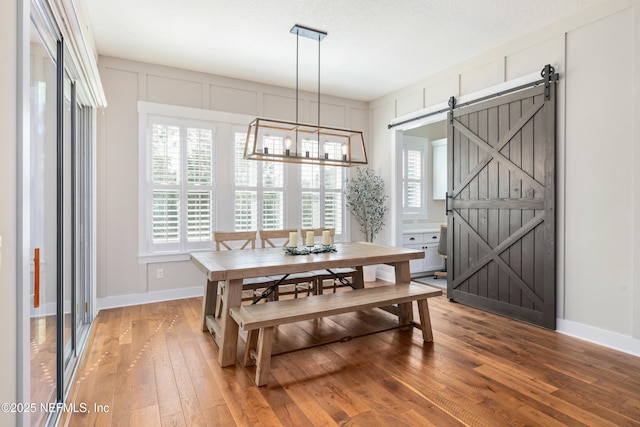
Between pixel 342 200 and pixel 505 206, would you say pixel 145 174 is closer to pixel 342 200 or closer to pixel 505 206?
pixel 342 200

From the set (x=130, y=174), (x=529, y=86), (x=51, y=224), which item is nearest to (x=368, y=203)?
(x=529, y=86)

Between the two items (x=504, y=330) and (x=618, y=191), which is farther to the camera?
(x=504, y=330)

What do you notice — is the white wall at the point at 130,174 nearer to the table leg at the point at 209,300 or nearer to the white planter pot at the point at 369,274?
the table leg at the point at 209,300

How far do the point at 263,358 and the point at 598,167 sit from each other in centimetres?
324

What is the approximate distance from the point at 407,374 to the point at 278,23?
3.28 m

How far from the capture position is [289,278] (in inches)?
146

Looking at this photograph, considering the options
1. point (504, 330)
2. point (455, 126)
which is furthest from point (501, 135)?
point (504, 330)

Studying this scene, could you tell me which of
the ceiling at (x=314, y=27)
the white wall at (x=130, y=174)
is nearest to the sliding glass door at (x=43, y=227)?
the ceiling at (x=314, y=27)

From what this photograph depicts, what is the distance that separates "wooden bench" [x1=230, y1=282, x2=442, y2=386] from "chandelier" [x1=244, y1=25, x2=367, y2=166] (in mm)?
1297

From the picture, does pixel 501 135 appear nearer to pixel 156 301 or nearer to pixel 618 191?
pixel 618 191

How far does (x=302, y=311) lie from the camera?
259 centimetres

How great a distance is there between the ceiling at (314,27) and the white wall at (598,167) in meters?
0.28

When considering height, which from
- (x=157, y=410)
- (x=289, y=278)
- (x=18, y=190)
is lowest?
(x=157, y=410)

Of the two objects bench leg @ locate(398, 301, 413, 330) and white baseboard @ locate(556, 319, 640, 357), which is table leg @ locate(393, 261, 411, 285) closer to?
bench leg @ locate(398, 301, 413, 330)
